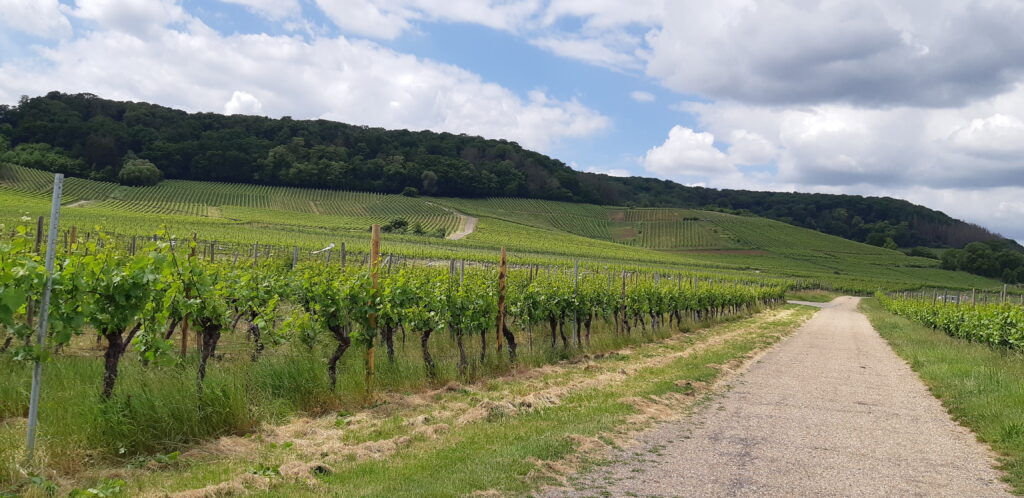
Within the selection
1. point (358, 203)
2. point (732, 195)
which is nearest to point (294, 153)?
point (358, 203)

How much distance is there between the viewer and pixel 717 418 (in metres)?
8.51

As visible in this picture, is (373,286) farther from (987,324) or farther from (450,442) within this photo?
(987,324)

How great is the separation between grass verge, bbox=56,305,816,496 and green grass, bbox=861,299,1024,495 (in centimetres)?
360

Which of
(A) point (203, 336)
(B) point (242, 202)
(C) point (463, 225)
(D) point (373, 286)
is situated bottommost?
(A) point (203, 336)

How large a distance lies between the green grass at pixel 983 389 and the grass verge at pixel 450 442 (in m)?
3.60

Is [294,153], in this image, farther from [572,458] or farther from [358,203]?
[572,458]

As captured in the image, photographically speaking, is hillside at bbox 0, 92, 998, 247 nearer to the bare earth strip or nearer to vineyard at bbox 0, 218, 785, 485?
the bare earth strip

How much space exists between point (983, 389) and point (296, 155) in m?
105

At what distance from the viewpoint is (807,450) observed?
277 inches

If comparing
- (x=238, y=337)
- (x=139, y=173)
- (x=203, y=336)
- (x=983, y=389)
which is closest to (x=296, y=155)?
(x=139, y=173)

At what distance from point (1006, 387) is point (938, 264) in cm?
11768

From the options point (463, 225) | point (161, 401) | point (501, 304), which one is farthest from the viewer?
point (463, 225)

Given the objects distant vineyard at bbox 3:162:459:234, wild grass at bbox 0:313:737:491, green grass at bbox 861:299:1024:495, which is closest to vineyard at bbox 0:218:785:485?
wild grass at bbox 0:313:737:491

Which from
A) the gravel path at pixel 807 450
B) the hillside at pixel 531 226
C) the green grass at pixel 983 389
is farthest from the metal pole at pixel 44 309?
the hillside at pixel 531 226
